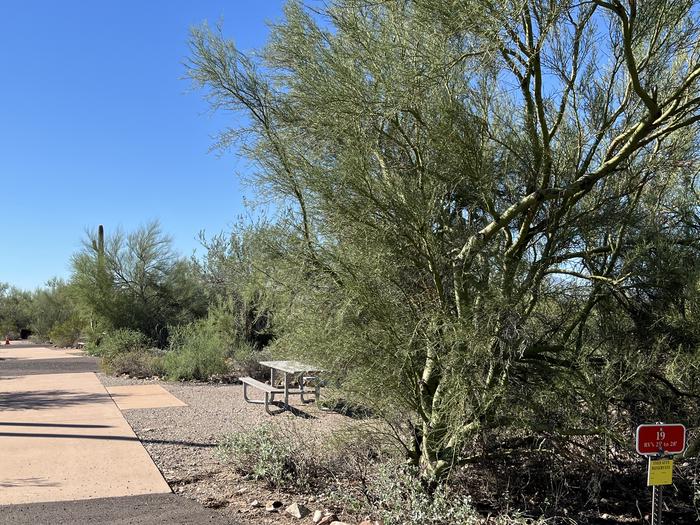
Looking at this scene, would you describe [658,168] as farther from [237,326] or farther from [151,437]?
[237,326]

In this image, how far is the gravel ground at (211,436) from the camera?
→ 21.3 feet

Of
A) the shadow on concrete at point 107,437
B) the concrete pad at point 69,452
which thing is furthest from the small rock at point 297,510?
the shadow on concrete at point 107,437

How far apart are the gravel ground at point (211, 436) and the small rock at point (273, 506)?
8 centimetres

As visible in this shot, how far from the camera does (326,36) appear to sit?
640cm

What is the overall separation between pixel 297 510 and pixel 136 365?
1425 cm

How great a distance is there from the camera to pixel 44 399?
45.8ft

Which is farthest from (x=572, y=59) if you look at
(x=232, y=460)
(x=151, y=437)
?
(x=151, y=437)

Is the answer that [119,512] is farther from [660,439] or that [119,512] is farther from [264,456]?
[660,439]

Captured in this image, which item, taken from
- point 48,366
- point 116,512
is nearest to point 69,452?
point 116,512

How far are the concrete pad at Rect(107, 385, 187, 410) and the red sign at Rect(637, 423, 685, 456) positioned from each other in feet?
34.0

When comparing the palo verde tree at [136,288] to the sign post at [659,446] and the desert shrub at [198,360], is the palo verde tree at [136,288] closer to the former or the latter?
the desert shrub at [198,360]

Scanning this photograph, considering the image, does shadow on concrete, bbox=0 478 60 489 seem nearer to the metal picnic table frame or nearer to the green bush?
the metal picnic table frame

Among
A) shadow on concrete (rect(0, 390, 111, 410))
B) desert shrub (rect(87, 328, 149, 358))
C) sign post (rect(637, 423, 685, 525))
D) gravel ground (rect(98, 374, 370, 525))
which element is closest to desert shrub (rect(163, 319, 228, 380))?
gravel ground (rect(98, 374, 370, 525))

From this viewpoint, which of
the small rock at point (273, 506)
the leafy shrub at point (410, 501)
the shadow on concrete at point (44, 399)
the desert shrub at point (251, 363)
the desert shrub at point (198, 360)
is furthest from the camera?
the desert shrub at point (251, 363)
